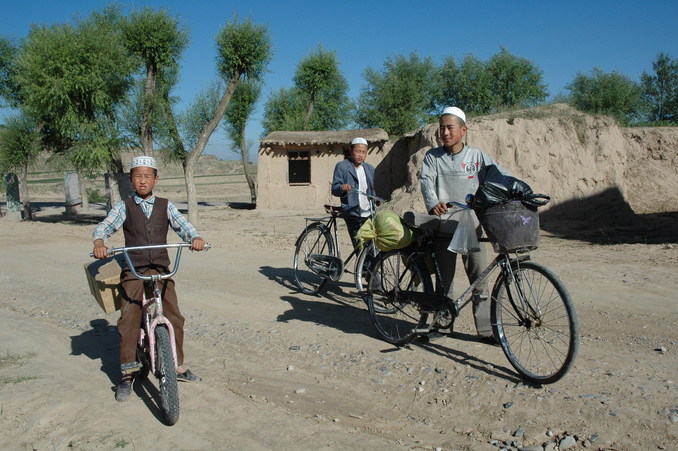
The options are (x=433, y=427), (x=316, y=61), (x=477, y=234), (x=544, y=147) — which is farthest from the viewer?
(x=316, y=61)

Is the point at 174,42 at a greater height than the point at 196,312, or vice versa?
the point at 174,42

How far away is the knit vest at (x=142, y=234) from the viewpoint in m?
4.07

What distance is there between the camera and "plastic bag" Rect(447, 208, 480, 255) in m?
4.24

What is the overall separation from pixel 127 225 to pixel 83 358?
1647 mm

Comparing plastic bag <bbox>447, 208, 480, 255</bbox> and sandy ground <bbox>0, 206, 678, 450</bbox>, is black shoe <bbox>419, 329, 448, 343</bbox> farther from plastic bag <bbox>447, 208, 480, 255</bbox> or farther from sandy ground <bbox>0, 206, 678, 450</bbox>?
plastic bag <bbox>447, 208, 480, 255</bbox>

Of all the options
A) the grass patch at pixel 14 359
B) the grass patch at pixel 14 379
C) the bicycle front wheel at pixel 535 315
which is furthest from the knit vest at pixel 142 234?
the bicycle front wheel at pixel 535 315

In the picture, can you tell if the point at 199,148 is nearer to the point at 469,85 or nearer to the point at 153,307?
the point at 153,307

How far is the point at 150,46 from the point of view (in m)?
19.1

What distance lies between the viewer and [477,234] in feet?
15.0

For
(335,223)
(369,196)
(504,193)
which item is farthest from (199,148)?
(504,193)

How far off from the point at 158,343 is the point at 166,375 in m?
0.26

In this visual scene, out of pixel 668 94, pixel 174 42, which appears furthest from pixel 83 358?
pixel 668 94

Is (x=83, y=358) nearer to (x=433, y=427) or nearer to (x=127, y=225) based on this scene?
(x=127, y=225)

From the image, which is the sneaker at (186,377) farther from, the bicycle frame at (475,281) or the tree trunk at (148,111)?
the tree trunk at (148,111)
